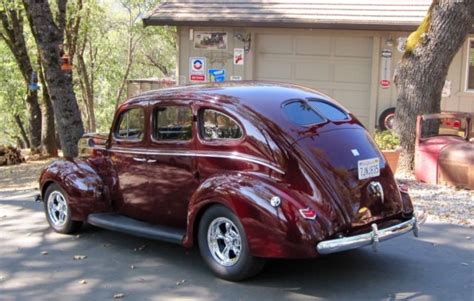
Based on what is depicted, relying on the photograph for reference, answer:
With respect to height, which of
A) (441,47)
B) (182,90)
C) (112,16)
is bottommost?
(182,90)

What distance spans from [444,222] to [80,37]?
1747 centimetres

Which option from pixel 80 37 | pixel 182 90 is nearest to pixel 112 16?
pixel 80 37

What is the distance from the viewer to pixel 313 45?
14.5 meters

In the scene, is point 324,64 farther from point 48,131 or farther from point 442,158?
point 48,131

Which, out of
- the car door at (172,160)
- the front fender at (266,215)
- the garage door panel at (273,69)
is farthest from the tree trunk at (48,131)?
the front fender at (266,215)

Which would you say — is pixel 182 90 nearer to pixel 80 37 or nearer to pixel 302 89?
pixel 302 89

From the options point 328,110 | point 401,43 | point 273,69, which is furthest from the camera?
point 273,69

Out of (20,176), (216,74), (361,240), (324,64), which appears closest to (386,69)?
(324,64)

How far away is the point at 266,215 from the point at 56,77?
23.3 ft

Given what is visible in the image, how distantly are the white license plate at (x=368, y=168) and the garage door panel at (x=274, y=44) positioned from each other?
31.7ft

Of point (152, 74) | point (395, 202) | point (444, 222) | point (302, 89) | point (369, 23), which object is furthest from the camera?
point (152, 74)

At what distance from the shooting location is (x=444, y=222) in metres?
7.27

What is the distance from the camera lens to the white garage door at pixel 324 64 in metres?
14.3

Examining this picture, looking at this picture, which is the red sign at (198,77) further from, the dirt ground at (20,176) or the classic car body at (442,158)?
the classic car body at (442,158)
